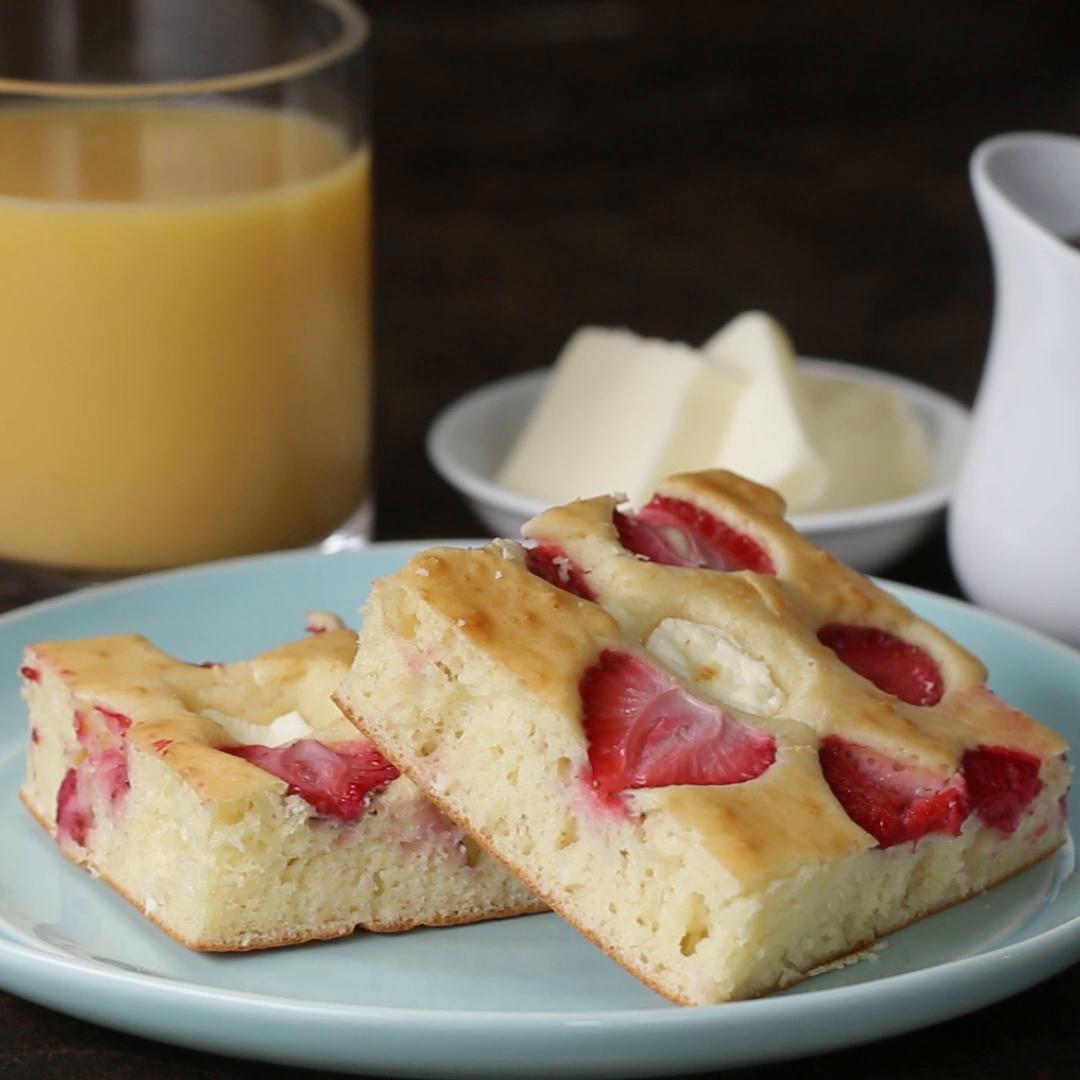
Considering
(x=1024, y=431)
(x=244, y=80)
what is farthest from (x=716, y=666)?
(x=244, y=80)

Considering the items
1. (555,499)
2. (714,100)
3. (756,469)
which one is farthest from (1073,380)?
(714,100)

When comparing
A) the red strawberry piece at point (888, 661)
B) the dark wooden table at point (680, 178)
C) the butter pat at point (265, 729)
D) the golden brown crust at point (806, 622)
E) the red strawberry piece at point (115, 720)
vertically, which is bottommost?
the dark wooden table at point (680, 178)

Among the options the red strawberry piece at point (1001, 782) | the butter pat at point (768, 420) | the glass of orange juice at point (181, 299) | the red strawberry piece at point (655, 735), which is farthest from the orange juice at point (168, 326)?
the red strawberry piece at point (1001, 782)

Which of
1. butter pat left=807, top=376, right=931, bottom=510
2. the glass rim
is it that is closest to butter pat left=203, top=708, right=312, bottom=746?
the glass rim

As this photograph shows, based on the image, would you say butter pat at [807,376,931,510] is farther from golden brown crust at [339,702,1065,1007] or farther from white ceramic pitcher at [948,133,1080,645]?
golden brown crust at [339,702,1065,1007]

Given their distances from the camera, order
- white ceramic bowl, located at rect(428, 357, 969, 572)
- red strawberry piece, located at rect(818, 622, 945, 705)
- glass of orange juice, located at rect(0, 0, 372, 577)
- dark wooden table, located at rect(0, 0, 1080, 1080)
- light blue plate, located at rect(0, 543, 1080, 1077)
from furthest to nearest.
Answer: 1. dark wooden table, located at rect(0, 0, 1080, 1080)
2. white ceramic bowl, located at rect(428, 357, 969, 572)
3. glass of orange juice, located at rect(0, 0, 372, 577)
4. red strawberry piece, located at rect(818, 622, 945, 705)
5. light blue plate, located at rect(0, 543, 1080, 1077)

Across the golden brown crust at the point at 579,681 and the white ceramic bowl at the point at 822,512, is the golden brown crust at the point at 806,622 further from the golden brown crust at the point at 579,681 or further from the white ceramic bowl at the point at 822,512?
the white ceramic bowl at the point at 822,512

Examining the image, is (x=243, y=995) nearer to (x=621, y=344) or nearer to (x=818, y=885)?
(x=818, y=885)
